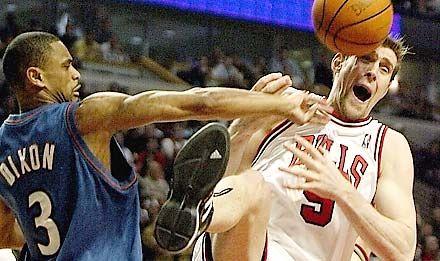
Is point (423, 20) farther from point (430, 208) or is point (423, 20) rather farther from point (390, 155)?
point (390, 155)

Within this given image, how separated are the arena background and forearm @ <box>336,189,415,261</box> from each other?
5212mm

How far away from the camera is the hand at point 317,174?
348 cm

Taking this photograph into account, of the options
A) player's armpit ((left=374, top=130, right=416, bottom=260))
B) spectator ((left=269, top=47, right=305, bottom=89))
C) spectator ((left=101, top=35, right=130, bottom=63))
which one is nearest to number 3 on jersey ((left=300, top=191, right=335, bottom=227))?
player's armpit ((left=374, top=130, right=416, bottom=260))

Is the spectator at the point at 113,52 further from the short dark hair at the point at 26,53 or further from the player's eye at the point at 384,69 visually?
the short dark hair at the point at 26,53

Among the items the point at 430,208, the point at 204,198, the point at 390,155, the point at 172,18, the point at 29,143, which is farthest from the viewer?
the point at 172,18

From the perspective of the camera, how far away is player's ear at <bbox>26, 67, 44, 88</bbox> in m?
3.02

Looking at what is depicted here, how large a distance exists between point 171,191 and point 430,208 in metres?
9.12

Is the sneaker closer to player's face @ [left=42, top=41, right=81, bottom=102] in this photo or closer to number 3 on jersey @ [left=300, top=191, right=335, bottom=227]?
player's face @ [left=42, top=41, right=81, bottom=102]

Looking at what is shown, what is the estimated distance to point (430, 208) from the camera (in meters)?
11.8

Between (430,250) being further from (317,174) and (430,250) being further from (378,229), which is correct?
(317,174)

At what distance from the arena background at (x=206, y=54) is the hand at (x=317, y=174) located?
17.4 feet

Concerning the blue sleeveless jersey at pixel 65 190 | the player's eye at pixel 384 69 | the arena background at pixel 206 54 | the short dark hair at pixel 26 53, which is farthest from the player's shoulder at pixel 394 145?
the arena background at pixel 206 54

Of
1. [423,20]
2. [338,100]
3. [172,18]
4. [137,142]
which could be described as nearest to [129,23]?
[172,18]

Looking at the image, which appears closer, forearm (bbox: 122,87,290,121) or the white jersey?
forearm (bbox: 122,87,290,121)
